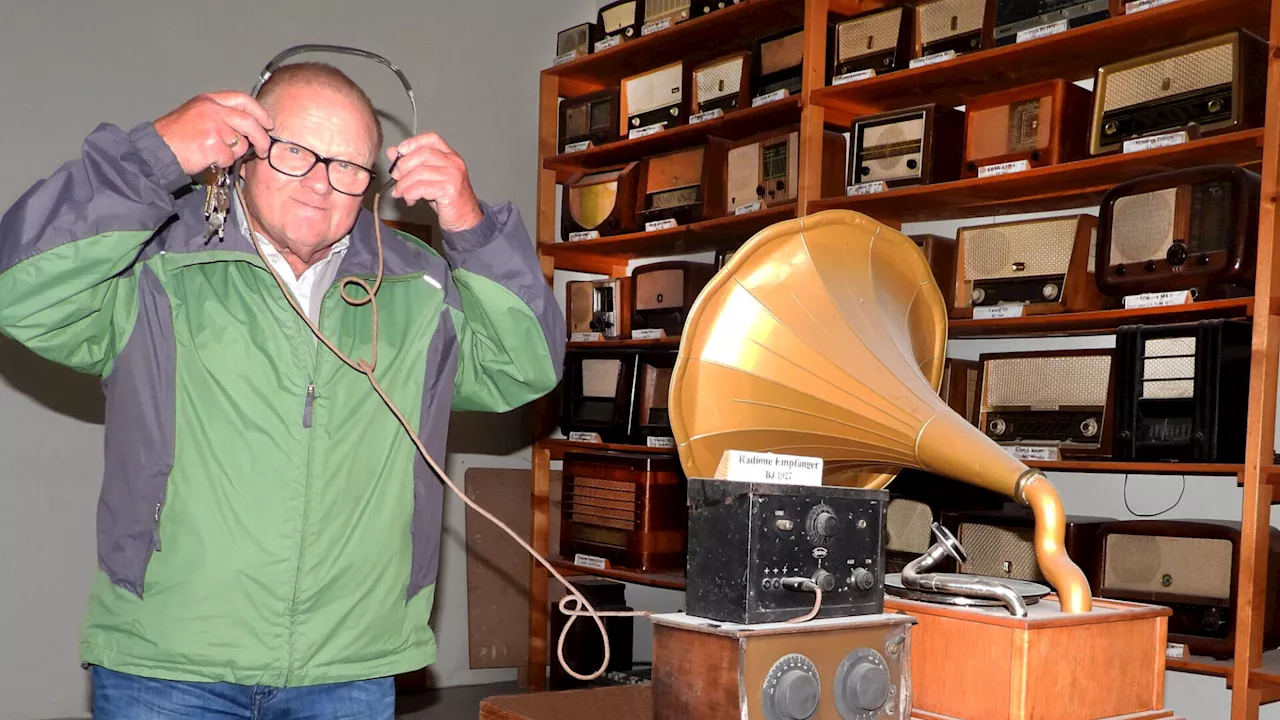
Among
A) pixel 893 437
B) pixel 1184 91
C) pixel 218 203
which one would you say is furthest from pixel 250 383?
pixel 1184 91

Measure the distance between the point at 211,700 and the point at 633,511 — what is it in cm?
244

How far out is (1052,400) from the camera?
2.92 m

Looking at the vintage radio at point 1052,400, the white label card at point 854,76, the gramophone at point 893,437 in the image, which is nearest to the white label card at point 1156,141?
the vintage radio at point 1052,400

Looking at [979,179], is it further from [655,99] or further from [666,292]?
[655,99]

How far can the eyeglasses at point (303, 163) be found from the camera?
159 cm

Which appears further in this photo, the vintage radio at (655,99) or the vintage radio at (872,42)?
the vintage radio at (655,99)

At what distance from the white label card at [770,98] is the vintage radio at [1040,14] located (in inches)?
29.6

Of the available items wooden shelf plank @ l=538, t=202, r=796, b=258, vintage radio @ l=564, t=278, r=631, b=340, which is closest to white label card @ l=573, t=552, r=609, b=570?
vintage radio @ l=564, t=278, r=631, b=340

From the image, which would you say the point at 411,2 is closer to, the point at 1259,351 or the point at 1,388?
the point at 1,388

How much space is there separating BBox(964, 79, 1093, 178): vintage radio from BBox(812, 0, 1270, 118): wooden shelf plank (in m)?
0.11

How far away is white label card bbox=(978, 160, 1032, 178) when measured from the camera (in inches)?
117

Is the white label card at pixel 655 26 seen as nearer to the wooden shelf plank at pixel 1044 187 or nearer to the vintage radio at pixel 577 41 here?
the vintage radio at pixel 577 41

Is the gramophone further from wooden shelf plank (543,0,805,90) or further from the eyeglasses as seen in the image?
wooden shelf plank (543,0,805,90)

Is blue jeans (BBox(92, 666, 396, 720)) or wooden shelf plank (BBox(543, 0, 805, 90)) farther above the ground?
wooden shelf plank (BBox(543, 0, 805, 90))
